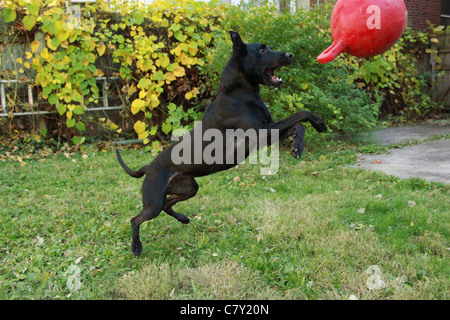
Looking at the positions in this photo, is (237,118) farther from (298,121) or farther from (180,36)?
(180,36)

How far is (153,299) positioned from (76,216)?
191 centimetres

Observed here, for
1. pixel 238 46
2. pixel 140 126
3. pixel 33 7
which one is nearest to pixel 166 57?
pixel 140 126

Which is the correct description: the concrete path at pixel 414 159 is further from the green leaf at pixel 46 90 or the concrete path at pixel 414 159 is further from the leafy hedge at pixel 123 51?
the green leaf at pixel 46 90

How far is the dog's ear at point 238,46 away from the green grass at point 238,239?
1.52 m

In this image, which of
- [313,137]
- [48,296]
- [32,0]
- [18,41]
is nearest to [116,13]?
[32,0]

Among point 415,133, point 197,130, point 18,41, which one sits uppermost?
point 18,41

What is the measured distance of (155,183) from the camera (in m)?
3.18

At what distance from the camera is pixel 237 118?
290 centimetres

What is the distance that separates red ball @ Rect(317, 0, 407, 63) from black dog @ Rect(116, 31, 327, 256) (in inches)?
15.2

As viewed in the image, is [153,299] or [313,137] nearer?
[153,299]

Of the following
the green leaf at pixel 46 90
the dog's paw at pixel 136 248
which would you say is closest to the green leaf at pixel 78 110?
the green leaf at pixel 46 90

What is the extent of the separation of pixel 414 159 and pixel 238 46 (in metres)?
4.09

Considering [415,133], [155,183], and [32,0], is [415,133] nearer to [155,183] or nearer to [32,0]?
[155,183]
